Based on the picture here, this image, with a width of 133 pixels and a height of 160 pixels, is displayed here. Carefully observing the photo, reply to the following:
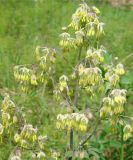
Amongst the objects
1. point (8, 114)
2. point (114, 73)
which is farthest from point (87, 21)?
point (8, 114)

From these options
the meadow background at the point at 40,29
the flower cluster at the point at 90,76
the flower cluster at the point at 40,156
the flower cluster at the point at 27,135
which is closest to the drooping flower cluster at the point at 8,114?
the flower cluster at the point at 27,135

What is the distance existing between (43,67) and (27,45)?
2.93m

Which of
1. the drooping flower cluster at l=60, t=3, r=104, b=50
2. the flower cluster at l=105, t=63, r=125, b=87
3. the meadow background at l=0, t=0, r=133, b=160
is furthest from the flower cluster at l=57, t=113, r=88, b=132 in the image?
the meadow background at l=0, t=0, r=133, b=160

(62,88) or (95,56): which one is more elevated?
(95,56)

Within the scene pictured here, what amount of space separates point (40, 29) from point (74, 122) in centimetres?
359

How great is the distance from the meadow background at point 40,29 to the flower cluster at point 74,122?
212cm

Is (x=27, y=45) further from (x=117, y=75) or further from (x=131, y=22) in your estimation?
(x=117, y=75)

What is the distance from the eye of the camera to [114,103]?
9.93 ft

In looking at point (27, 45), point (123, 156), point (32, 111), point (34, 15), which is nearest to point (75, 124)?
point (123, 156)

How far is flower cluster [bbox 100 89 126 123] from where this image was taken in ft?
9.84

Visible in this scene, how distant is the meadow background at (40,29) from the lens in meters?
5.82

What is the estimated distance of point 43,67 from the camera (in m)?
3.25

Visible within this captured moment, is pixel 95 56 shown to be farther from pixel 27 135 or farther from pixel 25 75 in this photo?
pixel 27 135

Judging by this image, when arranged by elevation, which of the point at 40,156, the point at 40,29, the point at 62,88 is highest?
the point at 40,29
